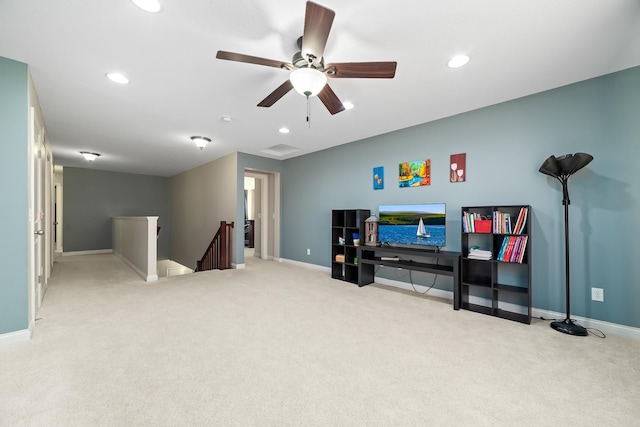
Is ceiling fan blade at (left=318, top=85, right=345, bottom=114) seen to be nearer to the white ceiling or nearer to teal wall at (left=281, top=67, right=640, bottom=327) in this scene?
the white ceiling

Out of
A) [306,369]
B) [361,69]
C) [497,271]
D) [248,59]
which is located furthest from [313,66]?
[497,271]

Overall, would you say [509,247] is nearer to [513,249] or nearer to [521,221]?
[513,249]

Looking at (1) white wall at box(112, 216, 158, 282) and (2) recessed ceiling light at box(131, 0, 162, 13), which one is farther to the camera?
(1) white wall at box(112, 216, 158, 282)

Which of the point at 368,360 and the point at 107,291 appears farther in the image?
the point at 107,291

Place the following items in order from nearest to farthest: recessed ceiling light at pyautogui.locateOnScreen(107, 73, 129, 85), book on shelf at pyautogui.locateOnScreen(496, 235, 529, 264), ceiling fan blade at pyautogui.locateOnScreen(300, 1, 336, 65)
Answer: ceiling fan blade at pyautogui.locateOnScreen(300, 1, 336, 65)
recessed ceiling light at pyautogui.locateOnScreen(107, 73, 129, 85)
book on shelf at pyautogui.locateOnScreen(496, 235, 529, 264)

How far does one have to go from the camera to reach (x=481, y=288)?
3309 mm

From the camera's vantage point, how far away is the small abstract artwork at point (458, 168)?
3578mm

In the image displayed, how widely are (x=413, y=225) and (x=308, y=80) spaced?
2.53 metres

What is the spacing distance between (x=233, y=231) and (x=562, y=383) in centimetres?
512

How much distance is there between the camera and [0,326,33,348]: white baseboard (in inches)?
89.1

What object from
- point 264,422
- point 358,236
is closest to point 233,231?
point 358,236

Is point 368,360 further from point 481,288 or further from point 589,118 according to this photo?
point 589,118

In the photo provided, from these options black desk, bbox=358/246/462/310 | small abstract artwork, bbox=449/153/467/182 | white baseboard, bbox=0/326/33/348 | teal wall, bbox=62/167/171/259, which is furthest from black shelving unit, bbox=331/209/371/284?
teal wall, bbox=62/167/171/259

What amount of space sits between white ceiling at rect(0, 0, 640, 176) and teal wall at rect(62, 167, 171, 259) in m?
5.13
